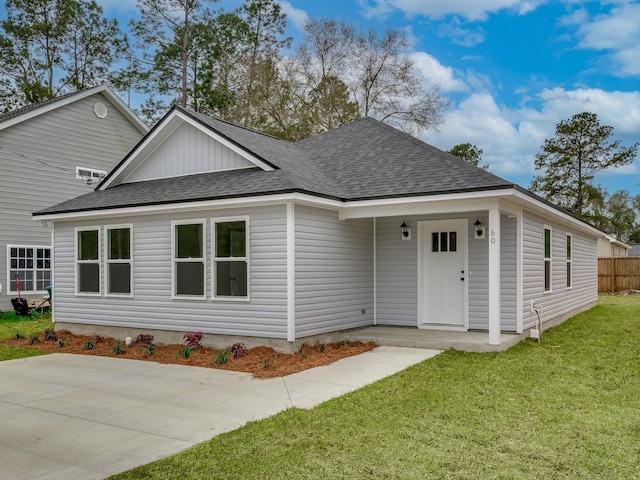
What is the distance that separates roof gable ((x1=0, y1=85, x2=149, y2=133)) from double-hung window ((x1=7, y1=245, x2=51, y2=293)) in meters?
3.62

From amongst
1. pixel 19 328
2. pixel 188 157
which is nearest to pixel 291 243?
pixel 188 157

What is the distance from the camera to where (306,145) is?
1363 cm

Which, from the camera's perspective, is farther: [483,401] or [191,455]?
[483,401]

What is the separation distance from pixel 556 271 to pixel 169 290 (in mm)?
8729

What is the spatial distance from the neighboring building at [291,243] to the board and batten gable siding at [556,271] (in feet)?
0.26

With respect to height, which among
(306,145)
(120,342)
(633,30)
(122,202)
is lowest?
(120,342)

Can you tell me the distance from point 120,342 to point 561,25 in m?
17.2

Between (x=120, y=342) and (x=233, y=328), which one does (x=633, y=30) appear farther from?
(x=120, y=342)

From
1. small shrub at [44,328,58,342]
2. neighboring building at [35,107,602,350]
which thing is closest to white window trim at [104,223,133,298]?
neighboring building at [35,107,602,350]

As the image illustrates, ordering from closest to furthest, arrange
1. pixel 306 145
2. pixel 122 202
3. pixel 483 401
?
pixel 483 401
pixel 122 202
pixel 306 145

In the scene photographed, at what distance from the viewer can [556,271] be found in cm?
1261

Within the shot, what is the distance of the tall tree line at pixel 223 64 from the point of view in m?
26.3

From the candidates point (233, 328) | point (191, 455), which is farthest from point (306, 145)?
point (191, 455)

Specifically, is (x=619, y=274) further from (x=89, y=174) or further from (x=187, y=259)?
(x=89, y=174)
